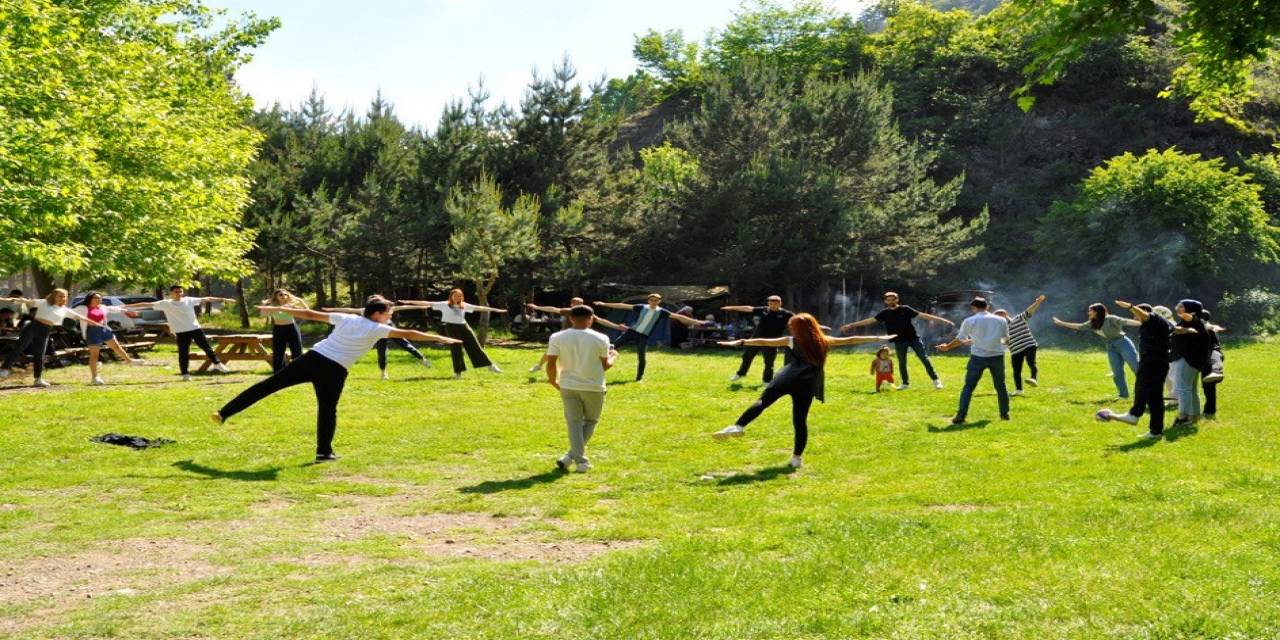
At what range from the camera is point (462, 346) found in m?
21.8

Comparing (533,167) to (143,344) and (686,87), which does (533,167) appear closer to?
(143,344)

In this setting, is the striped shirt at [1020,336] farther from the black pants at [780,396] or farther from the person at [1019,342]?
the black pants at [780,396]

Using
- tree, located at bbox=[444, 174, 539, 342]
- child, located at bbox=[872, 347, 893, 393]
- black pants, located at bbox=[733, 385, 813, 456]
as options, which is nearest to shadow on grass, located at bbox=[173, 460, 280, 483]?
black pants, located at bbox=[733, 385, 813, 456]

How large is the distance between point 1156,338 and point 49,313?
18.0 meters

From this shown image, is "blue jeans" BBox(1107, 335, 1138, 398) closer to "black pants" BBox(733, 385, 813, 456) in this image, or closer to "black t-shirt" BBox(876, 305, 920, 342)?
"black t-shirt" BBox(876, 305, 920, 342)

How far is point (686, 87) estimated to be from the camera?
3231 inches

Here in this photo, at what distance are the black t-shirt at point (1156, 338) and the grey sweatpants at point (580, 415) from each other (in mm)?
7360

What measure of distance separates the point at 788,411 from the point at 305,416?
23.9ft

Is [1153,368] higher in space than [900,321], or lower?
lower

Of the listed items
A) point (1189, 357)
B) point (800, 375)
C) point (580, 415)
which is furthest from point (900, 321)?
point (580, 415)

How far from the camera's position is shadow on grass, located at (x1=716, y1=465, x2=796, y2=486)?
449 inches

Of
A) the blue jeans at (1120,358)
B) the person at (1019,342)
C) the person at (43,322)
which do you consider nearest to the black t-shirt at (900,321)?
the person at (1019,342)

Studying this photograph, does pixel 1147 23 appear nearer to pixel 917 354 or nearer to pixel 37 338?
pixel 917 354

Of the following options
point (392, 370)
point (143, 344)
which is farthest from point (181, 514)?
point (143, 344)
